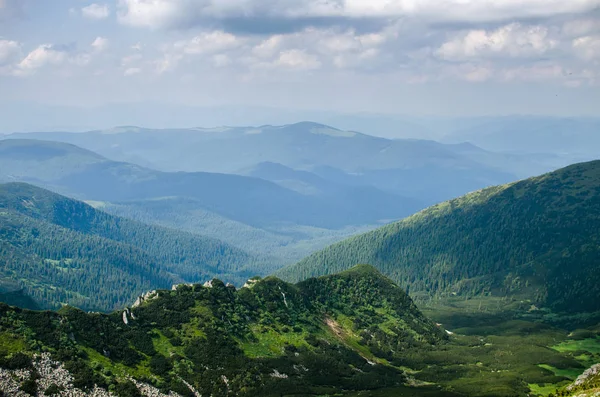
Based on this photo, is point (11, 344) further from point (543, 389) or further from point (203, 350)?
point (543, 389)

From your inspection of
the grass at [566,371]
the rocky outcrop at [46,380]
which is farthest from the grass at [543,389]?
the rocky outcrop at [46,380]

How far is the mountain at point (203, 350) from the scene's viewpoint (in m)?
114

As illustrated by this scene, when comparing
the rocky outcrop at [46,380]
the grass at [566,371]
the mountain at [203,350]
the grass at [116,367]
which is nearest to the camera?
the rocky outcrop at [46,380]

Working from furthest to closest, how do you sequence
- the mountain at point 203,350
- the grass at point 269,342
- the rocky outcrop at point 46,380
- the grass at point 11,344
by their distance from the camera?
the grass at point 269,342 < the mountain at point 203,350 < the grass at point 11,344 < the rocky outcrop at point 46,380

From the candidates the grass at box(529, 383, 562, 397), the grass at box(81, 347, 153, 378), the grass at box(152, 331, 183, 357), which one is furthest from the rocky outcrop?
the grass at box(529, 383, 562, 397)

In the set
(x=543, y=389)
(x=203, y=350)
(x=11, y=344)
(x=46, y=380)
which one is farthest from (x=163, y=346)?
(x=543, y=389)

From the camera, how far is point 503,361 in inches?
7495

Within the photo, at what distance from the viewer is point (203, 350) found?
145 metres

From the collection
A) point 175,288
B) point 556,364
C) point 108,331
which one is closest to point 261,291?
point 175,288

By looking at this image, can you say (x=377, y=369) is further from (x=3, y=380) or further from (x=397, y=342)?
(x=3, y=380)

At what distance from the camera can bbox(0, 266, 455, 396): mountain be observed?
114 metres

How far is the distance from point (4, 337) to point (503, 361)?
5577 inches

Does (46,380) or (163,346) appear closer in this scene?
(46,380)

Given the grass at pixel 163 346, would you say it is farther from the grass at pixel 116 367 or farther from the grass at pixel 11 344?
the grass at pixel 11 344
